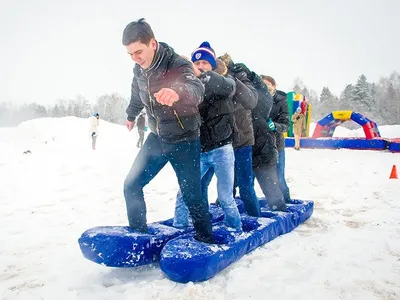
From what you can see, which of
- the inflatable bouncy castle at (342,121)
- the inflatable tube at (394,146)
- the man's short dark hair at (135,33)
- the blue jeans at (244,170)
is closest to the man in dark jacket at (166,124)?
the man's short dark hair at (135,33)

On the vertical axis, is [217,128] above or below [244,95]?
below

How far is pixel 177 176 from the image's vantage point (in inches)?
119

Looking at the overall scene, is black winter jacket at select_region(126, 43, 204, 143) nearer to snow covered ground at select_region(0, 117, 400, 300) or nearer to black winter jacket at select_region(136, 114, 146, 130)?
snow covered ground at select_region(0, 117, 400, 300)

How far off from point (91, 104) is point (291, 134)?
344 feet

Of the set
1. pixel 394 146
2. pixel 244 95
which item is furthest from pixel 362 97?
pixel 244 95

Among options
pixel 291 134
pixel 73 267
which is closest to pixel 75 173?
pixel 73 267

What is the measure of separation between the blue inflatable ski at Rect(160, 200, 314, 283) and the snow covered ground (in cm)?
9

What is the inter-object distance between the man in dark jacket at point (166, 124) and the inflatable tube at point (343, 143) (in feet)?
43.4

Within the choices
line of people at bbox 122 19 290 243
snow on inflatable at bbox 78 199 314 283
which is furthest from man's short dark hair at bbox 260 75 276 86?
snow on inflatable at bbox 78 199 314 283

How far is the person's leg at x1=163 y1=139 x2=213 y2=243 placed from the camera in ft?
9.36

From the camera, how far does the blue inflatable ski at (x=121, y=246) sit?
2756 mm

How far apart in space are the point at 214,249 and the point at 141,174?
98cm

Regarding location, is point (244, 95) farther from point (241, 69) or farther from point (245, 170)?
point (245, 170)

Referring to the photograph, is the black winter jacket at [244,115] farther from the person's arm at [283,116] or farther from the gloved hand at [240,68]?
the person's arm at [283,116]
